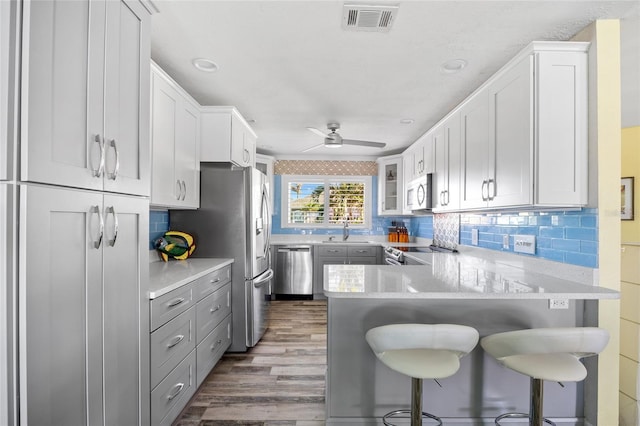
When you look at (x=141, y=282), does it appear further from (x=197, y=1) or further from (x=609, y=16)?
(x=609, y=16)

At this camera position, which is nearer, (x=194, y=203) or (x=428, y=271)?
(x=428, y=271)

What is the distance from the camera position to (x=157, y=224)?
2967 mm

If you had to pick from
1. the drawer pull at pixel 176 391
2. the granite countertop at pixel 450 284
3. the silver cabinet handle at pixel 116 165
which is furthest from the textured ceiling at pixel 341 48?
the drawer pull at pixel 176 391

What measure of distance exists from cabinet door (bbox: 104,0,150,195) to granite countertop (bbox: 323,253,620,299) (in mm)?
1070

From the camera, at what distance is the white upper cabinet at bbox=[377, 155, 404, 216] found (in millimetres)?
5223

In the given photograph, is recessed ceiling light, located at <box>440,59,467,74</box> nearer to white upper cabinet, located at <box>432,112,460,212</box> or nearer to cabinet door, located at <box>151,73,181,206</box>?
white upper cabinet, located at <box>432,112,460,212</box>

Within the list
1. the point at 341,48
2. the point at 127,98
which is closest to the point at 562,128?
the point at 341,48

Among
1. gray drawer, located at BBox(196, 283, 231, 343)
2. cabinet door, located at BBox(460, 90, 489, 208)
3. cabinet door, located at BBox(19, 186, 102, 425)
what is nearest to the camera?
cabinet door, located at BBox(19, 186, 102, 425)

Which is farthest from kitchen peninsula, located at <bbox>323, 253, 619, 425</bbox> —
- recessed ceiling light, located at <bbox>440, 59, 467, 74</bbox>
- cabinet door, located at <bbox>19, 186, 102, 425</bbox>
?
recessed ceiling light, located at <bbox>440, 59, 467, 74</bbox>

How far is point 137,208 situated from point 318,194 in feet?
14.3

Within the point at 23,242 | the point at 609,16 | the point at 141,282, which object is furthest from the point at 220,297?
the point at 609,16

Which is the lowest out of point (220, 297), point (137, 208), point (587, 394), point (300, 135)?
point (587, 394)

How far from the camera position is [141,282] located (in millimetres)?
1547

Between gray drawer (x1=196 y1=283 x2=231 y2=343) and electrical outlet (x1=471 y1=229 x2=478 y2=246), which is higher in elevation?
electrical outlet (x1=471 y1=229 x2=478 y2=246)
